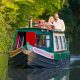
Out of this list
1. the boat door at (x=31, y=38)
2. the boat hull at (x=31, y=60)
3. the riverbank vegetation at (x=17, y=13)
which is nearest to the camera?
the boat hull at (x=31, y=60)

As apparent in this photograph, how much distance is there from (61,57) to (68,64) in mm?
1562

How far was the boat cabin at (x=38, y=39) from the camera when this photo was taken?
81.7 feet

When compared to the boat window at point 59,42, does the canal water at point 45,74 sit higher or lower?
lower

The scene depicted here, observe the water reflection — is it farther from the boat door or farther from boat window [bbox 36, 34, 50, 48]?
the boat door

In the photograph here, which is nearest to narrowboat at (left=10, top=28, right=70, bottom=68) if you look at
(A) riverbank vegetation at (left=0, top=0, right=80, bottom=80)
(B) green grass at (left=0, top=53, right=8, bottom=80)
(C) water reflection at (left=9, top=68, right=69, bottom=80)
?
(C) water reflection at (left=9, top=68, right=69, bottom=80)

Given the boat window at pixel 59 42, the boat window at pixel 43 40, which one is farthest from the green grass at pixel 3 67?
the boat window at pixel 59 42

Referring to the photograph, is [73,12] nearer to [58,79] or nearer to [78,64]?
[78,64]

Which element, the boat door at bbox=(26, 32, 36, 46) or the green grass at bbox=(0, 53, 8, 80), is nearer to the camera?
the green grass at bbox=(0, 53, 8, 80)

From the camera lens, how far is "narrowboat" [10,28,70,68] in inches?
945

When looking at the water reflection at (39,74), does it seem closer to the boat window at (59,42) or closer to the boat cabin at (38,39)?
the boat cabin at (38,39)

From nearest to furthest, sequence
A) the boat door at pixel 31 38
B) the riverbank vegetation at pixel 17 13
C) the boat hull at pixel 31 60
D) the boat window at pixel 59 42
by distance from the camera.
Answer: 1. the boat hull at pixel 31 60
2. the boat door at pixel 31 38
3. the boat window at pixel 59 42
4. the riverbank vegetation at pixel 17 13

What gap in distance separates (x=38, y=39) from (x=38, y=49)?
107 centimetres

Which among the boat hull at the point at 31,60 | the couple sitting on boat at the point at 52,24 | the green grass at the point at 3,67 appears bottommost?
the green grass at the point at 3,67

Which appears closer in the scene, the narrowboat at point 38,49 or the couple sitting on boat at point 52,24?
the narrowboat at point 38,49
